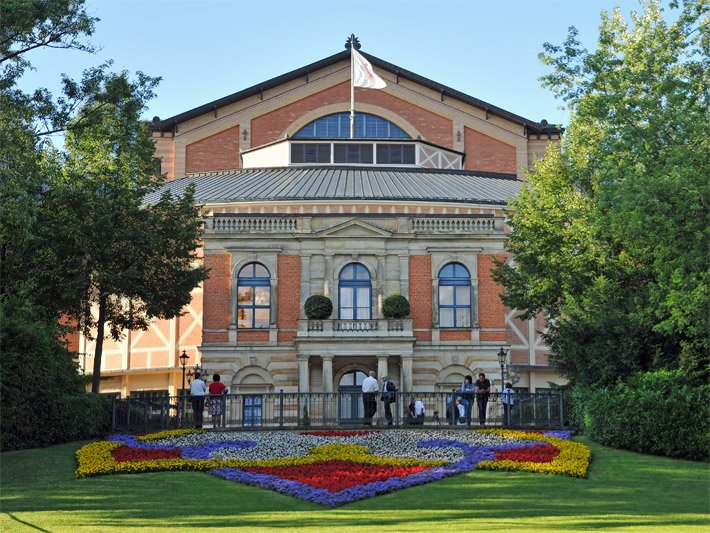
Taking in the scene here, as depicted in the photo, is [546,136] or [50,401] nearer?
[50,401]

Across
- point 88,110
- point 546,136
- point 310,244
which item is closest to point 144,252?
point 88,110

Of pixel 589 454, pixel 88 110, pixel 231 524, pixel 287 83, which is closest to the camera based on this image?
pixel 231 524

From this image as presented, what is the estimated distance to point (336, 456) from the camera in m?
26.3

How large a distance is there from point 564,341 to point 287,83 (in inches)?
1519

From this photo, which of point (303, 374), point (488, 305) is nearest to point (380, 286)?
point (488, 305)

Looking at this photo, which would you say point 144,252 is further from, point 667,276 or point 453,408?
point 667,276

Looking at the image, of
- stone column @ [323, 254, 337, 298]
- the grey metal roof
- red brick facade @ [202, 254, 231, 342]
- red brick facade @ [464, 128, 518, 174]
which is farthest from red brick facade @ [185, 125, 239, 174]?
stone column @ [323, 254, 337, 298]

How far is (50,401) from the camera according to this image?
28953mm

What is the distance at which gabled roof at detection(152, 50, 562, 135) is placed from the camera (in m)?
69.4

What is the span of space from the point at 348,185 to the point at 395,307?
12.3m

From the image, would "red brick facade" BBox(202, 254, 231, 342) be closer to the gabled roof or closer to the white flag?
the white flag

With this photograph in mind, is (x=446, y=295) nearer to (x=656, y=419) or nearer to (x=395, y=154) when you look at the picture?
(x=395, y=154)

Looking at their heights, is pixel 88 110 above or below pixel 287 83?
below

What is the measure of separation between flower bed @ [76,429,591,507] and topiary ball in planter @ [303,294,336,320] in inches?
540
